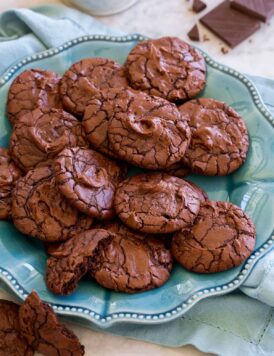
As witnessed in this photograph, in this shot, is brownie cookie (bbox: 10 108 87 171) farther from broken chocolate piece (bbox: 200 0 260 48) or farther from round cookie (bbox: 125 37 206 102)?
broken chocolate piece (bbox: 200 0 260 48)

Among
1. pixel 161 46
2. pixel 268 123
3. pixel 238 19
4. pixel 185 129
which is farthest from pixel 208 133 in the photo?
pixel 238 19

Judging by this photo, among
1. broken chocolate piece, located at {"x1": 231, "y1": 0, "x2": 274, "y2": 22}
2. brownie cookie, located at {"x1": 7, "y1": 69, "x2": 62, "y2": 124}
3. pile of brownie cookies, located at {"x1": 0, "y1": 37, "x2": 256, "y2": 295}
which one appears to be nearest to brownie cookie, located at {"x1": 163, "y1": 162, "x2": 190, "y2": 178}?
pile of brownie cookies, located at {"x1": 0, "y1": 37, "x2": 256, "y2": 295}

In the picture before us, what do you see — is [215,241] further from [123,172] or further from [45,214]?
[45,214]

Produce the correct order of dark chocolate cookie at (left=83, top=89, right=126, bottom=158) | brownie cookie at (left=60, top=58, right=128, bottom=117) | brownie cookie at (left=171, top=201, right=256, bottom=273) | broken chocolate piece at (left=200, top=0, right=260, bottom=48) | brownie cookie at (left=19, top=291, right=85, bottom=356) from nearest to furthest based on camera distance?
1. brownie cookie at (left=19, top=291, right=85, bottom=356)
2. brownie cookie at (left=171, top=201, right=256, bottom=273)
3. dark chocolate cookie at (left=83, top=89, right=126, bottom=158)
4. brownie cookie at (left=60, top=58, right=128, bottom=117)
5. broken chocolate piece at (left=200, top=0, right=260, bottom=48)

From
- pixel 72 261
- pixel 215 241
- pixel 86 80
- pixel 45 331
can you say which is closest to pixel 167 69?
pixel 86 80

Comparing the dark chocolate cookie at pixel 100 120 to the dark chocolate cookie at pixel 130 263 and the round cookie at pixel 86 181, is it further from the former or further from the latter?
the dark chocolate cookie at pixel 130 263
